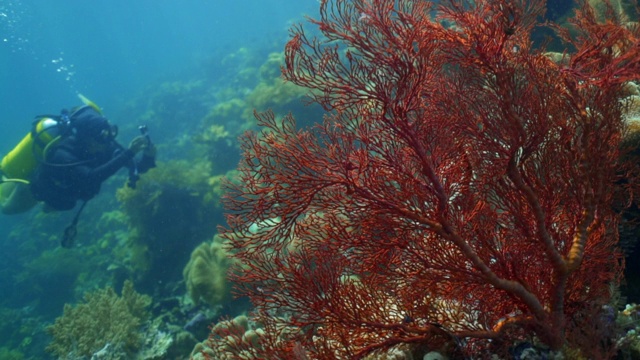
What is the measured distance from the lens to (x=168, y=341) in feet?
24.0

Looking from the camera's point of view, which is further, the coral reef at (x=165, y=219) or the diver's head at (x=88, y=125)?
the coral reef at (x=165, y=219)

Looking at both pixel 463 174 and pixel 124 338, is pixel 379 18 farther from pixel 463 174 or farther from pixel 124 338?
pixel 124 338

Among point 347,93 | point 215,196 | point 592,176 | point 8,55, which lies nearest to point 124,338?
point 215,196

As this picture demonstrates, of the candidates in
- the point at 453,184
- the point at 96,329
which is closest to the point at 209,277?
the point at 96,329

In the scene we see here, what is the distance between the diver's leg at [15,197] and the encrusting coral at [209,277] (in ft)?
16.5

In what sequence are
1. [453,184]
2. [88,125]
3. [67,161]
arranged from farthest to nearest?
[88,125] < [67,161] < [453,184]

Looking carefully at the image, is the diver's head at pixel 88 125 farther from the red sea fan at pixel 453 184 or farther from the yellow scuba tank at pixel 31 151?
the red sea fan at pixel 453 184

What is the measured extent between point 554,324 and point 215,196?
37.1 ft

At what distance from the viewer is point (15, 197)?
31.1 ft

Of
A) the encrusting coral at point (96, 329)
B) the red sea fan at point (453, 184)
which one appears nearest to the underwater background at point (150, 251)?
the encrusting coral at point (96, 329)

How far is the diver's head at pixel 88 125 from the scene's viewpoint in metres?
9.00

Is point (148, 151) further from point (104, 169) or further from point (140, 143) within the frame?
point (104, 169)

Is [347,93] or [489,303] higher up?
[347,93]

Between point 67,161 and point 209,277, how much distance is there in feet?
15.3
